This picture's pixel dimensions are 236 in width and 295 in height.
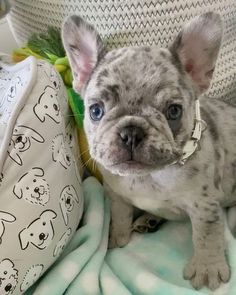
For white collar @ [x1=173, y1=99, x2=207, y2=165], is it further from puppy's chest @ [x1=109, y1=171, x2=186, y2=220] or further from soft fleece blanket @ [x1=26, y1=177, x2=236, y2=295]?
soft fleece blanket @ [x1=26, y1=177, x2=236, y2=295]

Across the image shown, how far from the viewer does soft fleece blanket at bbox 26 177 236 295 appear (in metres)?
1.17

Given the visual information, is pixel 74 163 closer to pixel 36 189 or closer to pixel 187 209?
pixel 36 189

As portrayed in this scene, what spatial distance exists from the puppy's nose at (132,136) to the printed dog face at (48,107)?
0.28 meters

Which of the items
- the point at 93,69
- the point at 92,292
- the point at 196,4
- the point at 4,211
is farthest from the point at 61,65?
the point at 92,292

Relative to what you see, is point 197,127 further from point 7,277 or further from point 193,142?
point 7,277

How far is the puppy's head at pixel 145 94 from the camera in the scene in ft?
3.35

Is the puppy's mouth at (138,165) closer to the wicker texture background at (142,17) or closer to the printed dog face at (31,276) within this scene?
the printed dog face at (31,276)

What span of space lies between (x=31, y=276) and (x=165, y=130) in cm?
42

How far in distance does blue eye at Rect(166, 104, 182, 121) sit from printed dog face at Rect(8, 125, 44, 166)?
0.31 meters

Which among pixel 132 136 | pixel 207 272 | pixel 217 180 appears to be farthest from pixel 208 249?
pixel 132 136

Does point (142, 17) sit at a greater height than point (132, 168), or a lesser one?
greater

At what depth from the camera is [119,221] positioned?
4.45ft

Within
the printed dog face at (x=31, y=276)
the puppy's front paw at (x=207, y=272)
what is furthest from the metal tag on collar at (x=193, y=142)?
the printed dog face at (x=31, y=276)

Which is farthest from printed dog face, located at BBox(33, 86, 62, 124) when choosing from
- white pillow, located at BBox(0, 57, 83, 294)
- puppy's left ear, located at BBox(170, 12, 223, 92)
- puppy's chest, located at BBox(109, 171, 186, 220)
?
puppy's left ear, located at BBox(170, 12, 223, 92)
